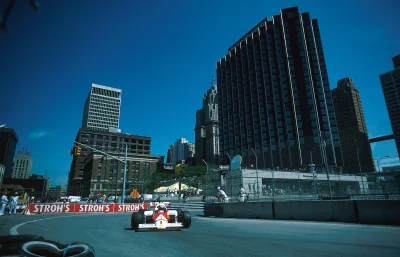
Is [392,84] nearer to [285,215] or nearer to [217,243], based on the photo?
[285,215]

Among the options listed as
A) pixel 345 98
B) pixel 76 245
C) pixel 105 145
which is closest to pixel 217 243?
pixel 76 245

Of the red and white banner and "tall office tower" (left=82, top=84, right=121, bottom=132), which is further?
"tall office tower" (left=82, top=84, right=121, bottom=132)

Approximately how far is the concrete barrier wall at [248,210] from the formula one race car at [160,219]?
5651 millimetres

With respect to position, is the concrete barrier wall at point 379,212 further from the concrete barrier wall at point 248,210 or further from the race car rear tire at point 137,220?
the race car rear tire at point 137,220

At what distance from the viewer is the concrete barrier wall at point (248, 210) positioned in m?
13.2

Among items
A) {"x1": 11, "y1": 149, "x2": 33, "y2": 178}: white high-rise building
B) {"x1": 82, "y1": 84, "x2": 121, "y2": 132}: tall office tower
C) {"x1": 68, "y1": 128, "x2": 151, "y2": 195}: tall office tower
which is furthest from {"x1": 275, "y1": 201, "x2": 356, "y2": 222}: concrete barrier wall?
{"x1": 11, "y1": 149, "x2": 33, "y2": 178}: white high-rise building

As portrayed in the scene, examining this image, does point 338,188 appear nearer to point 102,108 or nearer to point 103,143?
point 103,143

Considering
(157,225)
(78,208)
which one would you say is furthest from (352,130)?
(78,208)

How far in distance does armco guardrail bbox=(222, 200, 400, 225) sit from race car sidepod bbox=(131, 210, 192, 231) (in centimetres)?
570

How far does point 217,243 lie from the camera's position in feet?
20.1

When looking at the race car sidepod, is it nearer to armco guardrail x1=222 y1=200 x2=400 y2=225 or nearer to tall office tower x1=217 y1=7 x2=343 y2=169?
armco guardrail x1=222 y1=200 x2=400 y2=225

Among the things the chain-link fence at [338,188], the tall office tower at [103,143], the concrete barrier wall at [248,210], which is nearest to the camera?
the chain-link fence at [338,188]

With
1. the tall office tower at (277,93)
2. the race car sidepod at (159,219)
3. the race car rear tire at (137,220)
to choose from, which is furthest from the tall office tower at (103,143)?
the race car rear tire at (137,220)

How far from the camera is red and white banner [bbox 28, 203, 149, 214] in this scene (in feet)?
70.6
